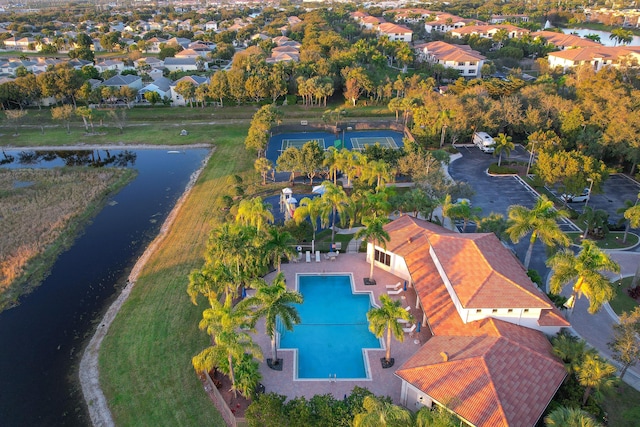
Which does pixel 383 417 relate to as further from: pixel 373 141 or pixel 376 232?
pixel 373 141

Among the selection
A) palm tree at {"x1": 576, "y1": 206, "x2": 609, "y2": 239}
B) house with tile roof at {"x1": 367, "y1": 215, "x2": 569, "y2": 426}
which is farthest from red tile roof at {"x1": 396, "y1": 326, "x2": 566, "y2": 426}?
palm tree at {"x1": 576, "y1": 206, "x2": 609, "y2": 239}

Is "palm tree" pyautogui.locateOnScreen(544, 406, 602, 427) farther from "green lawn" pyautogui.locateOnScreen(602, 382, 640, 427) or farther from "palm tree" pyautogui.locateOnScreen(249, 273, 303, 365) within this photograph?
"palm tree" pyautogui.locateOnScreen(249, 273, 303, 365)

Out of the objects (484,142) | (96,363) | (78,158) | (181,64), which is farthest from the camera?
(181,64)

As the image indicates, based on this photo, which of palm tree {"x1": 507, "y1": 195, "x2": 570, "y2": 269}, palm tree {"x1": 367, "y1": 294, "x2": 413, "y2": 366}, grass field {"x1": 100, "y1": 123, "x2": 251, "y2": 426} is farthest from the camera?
palm tree {"x1": 507, "y1": 195, "x2": 570, "y2": 269}

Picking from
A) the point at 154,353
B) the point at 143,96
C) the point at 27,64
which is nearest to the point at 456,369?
the point at 154,353

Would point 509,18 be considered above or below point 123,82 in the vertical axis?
below

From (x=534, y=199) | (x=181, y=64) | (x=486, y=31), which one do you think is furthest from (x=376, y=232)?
(x=486, y=31)

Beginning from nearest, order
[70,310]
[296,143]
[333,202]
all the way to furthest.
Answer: [70,310], [333,202], [296,143]

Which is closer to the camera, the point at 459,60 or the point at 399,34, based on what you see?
the point at 459,60
